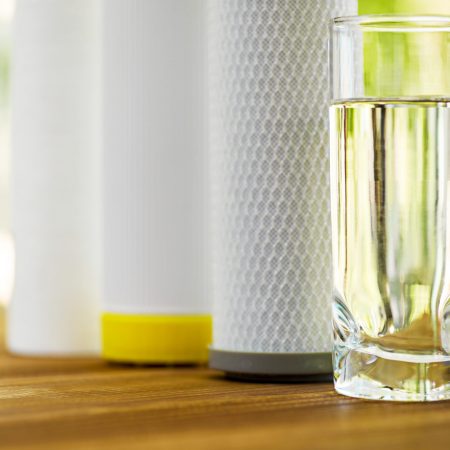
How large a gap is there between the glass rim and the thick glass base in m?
0.16

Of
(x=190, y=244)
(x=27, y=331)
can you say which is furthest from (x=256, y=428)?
(x=27, y=331)

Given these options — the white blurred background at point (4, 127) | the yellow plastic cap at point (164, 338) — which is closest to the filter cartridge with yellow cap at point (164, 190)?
the yellow plastic cap at point (164, 338)

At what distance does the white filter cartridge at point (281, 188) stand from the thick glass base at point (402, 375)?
61 millimetres

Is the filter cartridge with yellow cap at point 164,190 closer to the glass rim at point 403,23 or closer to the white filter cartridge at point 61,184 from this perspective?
the white filter cartridge at point 61,184

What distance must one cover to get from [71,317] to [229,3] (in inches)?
10.7

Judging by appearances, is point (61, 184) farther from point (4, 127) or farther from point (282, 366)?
point (4, 127)

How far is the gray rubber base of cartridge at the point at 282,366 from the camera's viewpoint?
1.84 feet

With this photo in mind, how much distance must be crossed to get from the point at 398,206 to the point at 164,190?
21cm

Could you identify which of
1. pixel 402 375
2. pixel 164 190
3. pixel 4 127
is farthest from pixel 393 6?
pixel 4 127

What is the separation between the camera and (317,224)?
1.86 ft

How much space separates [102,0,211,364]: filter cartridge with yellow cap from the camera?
0.66m

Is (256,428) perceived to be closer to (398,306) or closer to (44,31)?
(398,306)

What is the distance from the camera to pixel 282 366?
561 mm

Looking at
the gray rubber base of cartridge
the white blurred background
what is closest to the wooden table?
the gray rubber base of cartridge
